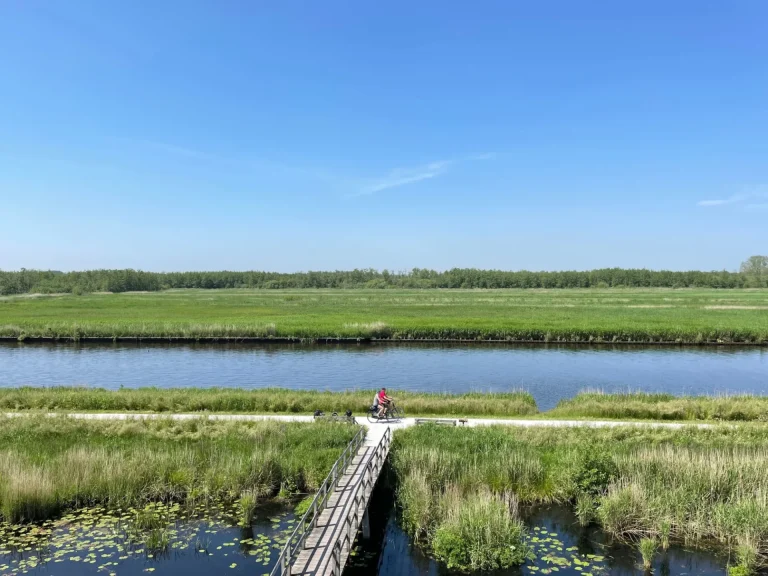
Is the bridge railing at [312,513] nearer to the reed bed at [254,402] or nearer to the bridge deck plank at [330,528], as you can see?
the bridge deck plank at [330,528]

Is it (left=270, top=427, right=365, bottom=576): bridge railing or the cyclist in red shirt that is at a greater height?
the cyclist in red shirt

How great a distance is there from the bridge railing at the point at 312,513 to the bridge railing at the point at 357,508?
0.86 m

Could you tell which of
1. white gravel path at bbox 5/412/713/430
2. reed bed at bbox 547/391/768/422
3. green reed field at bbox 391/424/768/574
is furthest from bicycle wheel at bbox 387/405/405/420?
reed bed at bbox 547/391/768/422

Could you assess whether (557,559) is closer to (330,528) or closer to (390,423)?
(330,528)

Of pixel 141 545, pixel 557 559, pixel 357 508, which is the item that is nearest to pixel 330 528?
pixel 357 508

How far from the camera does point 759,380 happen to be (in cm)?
4406

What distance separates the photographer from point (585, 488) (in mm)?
18891

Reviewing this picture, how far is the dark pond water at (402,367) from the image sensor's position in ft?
138

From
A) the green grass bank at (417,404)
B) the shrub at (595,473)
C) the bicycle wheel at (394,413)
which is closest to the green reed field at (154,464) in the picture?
the bicycle wheel at (394,413)

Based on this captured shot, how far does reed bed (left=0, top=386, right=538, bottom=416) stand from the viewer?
30.3 meters

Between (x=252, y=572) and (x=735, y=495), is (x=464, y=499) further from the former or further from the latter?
(x=735, y=495)

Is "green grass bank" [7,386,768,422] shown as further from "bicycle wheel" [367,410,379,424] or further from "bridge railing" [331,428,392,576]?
"bridge railing" [331,428,392,576]

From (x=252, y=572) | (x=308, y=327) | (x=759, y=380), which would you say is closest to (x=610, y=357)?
(x=759, y=380)

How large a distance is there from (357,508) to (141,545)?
641 centimetres
